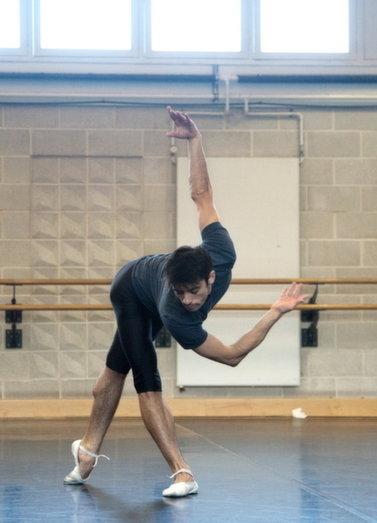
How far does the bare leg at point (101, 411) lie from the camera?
3.91 m

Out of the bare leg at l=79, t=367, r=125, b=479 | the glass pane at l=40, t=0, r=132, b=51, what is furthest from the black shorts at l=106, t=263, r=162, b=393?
the glass pane at l=40, t=0, r=132, b=51

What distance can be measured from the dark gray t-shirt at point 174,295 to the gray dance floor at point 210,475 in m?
0.59

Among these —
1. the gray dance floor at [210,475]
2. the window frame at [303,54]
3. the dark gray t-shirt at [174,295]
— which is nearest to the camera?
the gray dance floor at [210,475]

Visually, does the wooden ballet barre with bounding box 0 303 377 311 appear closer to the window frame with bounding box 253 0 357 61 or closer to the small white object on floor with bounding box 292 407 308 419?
the small white object on floor with bounding box 292 407 308 419

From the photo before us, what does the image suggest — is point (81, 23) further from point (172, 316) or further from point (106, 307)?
point (172, 316)

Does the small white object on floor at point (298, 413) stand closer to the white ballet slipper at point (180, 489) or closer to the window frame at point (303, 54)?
the window frame at point (303, 54)

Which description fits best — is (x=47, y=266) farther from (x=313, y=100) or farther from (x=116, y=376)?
(x=116, y=376)

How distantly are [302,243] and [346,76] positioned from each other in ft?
4.17

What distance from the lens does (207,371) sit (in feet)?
23.7

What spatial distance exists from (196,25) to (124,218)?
1.53m

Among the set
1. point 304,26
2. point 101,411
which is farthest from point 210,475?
point 304,26

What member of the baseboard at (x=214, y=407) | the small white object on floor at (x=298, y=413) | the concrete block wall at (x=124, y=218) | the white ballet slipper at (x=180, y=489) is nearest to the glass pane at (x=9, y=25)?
the concrete block wall at (x=124, y=218)

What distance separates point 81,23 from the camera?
7359mm

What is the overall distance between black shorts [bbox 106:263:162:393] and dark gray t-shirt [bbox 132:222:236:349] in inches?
1.4
